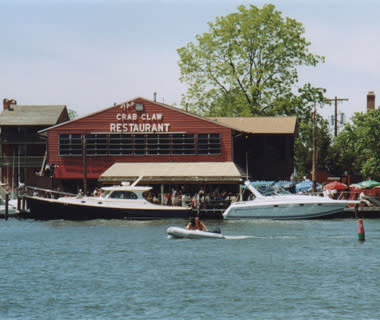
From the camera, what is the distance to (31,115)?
326ft

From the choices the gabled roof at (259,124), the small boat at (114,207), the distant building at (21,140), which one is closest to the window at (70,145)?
the gabled roof at (259,124)

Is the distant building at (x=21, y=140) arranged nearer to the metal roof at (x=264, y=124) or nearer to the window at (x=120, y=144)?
the window at (x=120, y=144)

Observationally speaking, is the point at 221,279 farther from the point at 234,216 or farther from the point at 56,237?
the point at 234,216

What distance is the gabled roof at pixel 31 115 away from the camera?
318 feet

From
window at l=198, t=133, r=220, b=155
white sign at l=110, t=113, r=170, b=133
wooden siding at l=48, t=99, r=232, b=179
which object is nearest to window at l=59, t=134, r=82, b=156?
wooden siding at l=48, t=99, r=232, b=179

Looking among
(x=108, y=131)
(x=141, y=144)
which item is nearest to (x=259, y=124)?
(x=141, y=144)

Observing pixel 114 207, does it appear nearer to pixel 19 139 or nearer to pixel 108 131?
pixel 108 131

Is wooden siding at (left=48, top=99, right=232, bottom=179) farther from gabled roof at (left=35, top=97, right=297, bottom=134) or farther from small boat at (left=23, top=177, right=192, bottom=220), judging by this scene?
small boat at (left=23, top=177, right=192, bottom=220)

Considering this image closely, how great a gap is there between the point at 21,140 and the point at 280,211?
41343 mm

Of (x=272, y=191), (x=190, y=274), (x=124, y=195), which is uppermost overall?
(x=272, y=191)

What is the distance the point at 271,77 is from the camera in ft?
272

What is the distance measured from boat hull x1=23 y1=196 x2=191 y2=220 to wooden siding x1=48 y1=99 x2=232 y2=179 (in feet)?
34.0

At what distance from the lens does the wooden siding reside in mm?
75375

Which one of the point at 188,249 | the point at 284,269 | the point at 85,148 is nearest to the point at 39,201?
the point at 85,148
